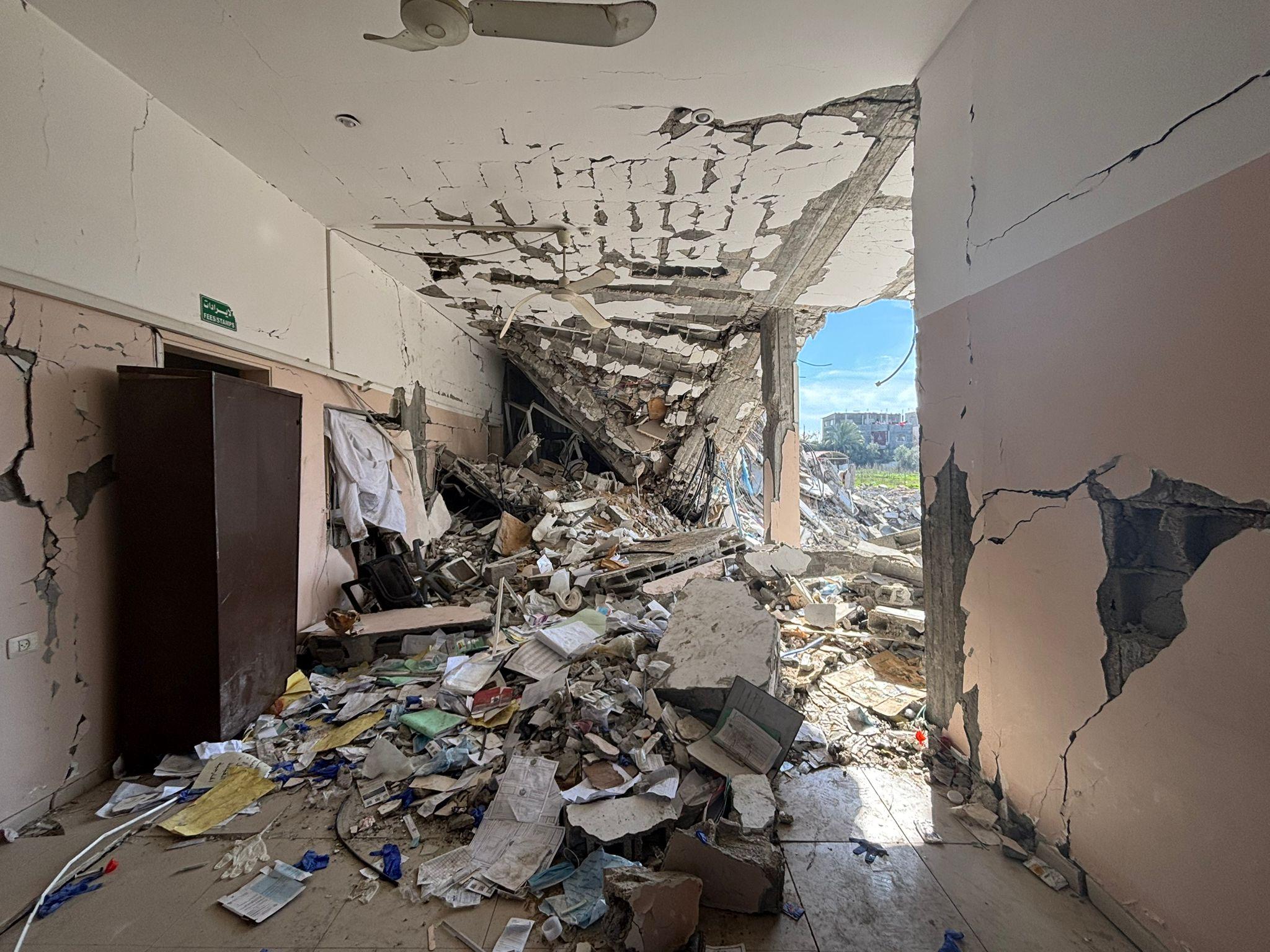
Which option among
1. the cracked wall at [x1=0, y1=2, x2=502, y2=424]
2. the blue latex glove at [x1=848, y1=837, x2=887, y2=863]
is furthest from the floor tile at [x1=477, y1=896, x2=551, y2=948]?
the cracked wall at [x1=0, y1=2, x2=502, y2=424]

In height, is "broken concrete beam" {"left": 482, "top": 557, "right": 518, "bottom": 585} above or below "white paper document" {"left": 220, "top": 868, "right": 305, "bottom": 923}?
above

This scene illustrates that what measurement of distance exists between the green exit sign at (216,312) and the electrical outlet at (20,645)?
1.72 metres

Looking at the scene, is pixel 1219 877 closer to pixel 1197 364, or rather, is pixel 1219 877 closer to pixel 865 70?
pixel 1197 364

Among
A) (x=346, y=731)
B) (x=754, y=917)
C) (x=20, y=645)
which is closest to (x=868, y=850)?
(x=754, y=917)

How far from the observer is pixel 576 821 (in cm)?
173

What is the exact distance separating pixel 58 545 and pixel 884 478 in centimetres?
1919

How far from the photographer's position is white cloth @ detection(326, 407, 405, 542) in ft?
12.8

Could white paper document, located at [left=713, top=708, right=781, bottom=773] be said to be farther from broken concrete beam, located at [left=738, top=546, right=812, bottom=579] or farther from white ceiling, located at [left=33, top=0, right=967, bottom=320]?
white ceiling, located at [left=33, top=0, right=967, bottom=320]

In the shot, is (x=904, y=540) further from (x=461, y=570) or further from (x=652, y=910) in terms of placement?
(x=652, y=910)

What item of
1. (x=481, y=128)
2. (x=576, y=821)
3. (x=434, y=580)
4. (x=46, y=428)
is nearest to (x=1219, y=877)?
(x=576, y=821)

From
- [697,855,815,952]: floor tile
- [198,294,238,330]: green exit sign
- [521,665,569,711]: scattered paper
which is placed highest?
[198,294,238,330]: green exit sign

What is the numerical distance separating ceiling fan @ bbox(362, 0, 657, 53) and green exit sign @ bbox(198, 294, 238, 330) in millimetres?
2035

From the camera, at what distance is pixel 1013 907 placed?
147 centimetres

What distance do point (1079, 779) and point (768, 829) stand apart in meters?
1.01
